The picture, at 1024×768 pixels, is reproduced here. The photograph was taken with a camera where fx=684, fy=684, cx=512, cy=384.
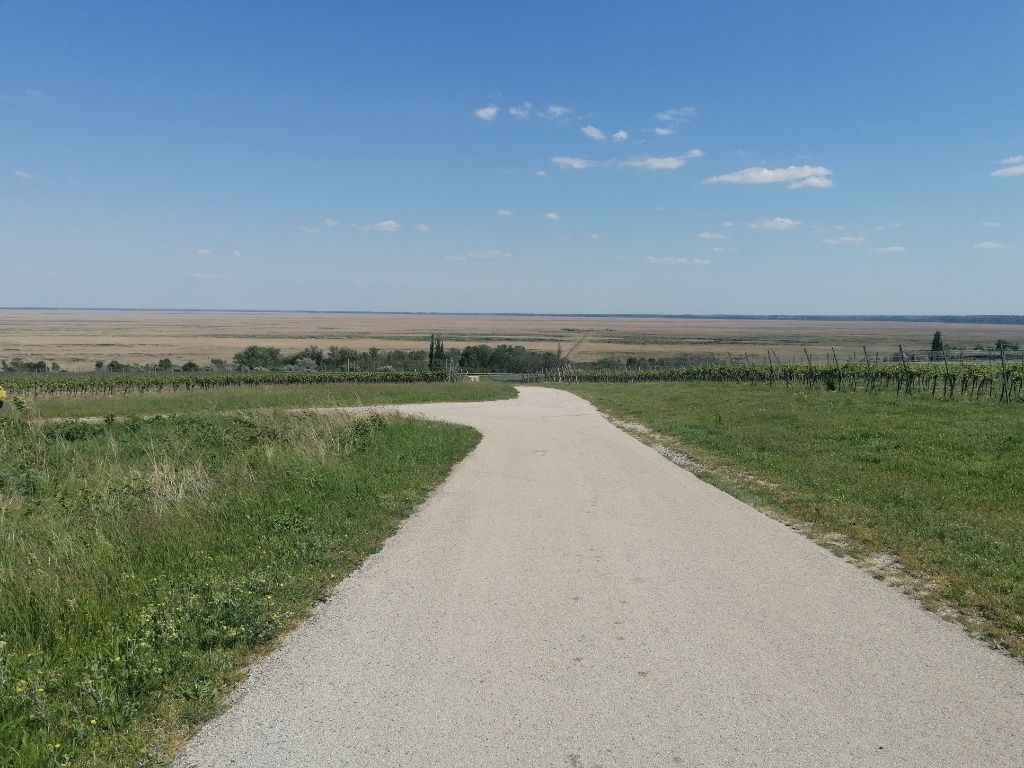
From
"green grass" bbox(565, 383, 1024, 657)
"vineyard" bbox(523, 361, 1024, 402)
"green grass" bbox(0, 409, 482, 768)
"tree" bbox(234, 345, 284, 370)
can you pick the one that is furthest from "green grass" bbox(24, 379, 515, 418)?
"tree" bbox(234, 345, 284, 370)

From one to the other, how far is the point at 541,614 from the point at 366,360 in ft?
231

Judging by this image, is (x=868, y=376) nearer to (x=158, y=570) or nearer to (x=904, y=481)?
(x=904, y=481)

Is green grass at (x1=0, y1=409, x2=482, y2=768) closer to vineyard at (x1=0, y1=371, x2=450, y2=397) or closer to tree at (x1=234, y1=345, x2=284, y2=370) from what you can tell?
vineyard at (x1=0, y1=371, x2=450, y2=397)

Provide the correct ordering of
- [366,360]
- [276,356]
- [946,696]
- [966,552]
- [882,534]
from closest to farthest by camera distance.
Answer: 1. [946,696]
2. [966,552]
3. [882,534]
4. [366,360]
5. [276,356]

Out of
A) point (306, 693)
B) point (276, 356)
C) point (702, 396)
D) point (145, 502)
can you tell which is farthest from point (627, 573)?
point (276, 356)

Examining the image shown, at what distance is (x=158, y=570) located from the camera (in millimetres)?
6527

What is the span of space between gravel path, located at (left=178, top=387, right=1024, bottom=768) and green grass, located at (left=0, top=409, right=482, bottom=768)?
391mm

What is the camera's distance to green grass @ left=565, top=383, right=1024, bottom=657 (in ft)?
21.0

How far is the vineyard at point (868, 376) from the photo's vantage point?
27328 millimetres

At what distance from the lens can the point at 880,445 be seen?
14039 mm

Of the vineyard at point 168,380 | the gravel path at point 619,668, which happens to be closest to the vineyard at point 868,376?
the vineyard at point 168,380

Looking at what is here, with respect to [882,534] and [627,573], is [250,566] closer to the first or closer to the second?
[627,573]

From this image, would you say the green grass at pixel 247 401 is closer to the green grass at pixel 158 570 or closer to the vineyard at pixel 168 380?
the green grass at pixel 158 570

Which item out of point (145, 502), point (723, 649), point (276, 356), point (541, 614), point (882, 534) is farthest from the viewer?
point (276, 356)
